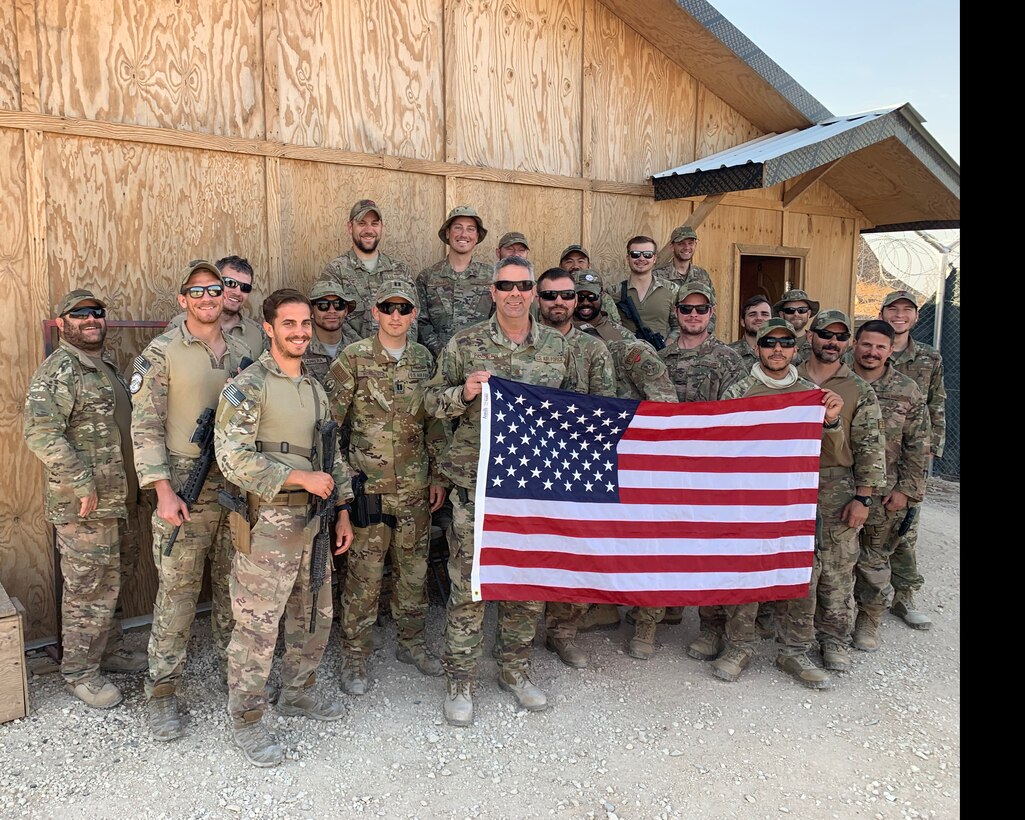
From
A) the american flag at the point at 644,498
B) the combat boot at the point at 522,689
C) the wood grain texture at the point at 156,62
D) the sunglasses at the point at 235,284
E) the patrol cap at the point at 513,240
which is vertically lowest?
the combat boot at the point at 522,689

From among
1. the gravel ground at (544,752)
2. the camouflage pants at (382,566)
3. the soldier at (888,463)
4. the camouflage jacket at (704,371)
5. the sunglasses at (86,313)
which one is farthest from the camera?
the camouflage jacket at (704,371)

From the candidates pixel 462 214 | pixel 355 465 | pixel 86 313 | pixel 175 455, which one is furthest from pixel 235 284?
pixel 462 214

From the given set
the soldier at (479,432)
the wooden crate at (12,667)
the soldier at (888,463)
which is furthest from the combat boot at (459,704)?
the soldier at (888,463)

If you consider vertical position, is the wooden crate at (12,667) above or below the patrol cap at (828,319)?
below

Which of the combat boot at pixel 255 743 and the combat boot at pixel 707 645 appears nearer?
the combat boot at pixel 255 743

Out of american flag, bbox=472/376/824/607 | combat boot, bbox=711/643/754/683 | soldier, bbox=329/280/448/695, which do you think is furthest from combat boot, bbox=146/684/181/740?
combat boot, bbox=711/643/754/683

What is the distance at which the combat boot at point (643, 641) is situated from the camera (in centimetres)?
514

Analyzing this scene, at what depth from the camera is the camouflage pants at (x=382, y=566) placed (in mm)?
4605

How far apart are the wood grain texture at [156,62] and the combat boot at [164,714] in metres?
3.58

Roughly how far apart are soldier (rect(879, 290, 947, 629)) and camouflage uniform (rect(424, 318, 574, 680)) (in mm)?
3029

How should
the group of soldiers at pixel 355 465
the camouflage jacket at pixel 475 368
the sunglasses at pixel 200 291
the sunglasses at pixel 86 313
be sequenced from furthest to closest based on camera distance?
the camouflage jacket at pixel 475 368
the sunglasses at pixel 86 313
the sunglasses at pixel 200 291
the group of soldiers at pixel 355 465

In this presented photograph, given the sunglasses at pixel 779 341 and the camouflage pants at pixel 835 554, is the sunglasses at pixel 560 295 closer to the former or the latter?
the sunglasses at pixel 779 341

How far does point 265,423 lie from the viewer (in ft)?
12.5
